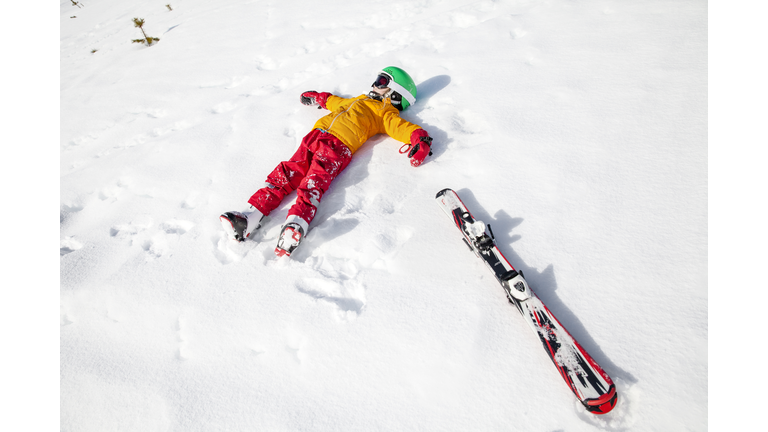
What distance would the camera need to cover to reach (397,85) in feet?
11.0

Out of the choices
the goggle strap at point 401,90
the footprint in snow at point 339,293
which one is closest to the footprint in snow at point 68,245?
the footprint in snow at point 339,293

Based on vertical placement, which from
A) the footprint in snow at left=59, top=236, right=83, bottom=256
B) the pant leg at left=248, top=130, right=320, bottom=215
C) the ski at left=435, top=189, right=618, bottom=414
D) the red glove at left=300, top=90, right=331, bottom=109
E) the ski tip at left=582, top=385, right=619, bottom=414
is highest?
the red glove at left=300, top=90, right=331, bottom=109

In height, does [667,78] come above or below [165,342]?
above

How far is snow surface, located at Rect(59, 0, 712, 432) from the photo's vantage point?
176 centimetres

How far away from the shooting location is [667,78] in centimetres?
307

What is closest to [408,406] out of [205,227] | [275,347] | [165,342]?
[275,347]

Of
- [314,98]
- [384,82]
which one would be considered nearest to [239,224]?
[314,98]

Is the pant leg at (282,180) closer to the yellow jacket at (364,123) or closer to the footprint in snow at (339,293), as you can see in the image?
the yellow jacket at (364,123)

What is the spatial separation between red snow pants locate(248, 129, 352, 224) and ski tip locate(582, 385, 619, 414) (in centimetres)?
214

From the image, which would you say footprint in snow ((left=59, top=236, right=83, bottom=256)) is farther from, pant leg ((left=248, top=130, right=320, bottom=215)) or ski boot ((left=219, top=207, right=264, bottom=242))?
pant leg ((left=248, top=130, right=320, bottom=215))

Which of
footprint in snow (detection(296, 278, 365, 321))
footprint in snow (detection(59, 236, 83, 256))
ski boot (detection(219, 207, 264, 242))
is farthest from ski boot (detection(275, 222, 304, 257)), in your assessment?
footprint in snow (detection(59, 236, 83, 256))

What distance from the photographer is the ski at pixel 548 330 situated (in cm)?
157

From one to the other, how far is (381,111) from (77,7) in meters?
13.1

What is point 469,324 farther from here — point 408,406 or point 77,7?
point 77,7
